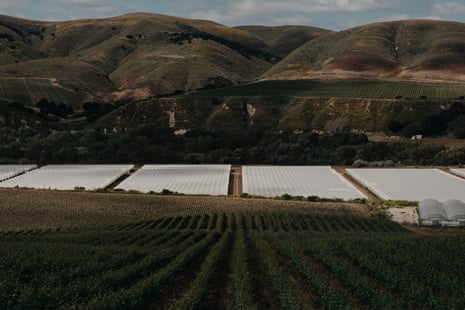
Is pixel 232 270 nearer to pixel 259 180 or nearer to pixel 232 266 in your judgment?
pixel 232 266

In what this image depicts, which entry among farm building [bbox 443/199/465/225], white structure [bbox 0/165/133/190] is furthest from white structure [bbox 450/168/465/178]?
white structure [bbox 0/165/133/190]

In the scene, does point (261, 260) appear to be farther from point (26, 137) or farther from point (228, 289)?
point (26, 137)

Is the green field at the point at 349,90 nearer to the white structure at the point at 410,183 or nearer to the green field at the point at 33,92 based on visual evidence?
the green field at the point at 33,92

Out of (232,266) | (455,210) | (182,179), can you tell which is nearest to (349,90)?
(182,179)

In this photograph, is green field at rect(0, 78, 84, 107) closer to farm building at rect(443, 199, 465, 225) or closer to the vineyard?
the vineyard

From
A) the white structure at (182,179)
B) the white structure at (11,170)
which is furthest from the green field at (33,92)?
the white structure at (182,179)

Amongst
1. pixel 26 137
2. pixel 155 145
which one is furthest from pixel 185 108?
pixel 26 137
